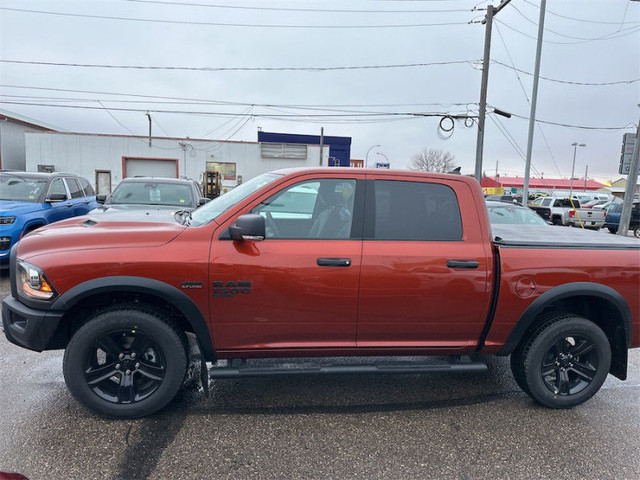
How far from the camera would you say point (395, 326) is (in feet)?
10.5

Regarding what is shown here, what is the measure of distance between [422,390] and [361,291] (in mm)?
1309

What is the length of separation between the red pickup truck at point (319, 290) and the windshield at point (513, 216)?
17.1 ft

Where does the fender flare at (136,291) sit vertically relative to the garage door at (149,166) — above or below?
below

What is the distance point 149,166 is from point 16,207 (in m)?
28.0

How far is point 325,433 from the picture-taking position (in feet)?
9.79

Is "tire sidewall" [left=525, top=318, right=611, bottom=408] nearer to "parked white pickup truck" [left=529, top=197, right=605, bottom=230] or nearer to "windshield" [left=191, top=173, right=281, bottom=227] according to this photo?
"windshield" [left=191, top=173, right=281, bottom=227]

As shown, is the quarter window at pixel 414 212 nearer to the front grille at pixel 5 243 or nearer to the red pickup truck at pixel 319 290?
the red pickup truck at pixel 319 290

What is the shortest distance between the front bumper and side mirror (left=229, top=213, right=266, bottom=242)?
129cm

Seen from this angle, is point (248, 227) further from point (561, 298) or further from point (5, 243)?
point (5, 243)

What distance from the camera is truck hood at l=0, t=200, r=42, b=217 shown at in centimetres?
677

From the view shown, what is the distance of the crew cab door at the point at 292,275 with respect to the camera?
295 centimetres

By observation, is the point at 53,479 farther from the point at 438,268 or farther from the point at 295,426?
the point at 438,268

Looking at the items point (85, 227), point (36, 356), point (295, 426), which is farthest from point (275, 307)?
point (36, 356)

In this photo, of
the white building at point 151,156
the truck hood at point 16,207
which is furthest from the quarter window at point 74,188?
the white building at point 151,156
